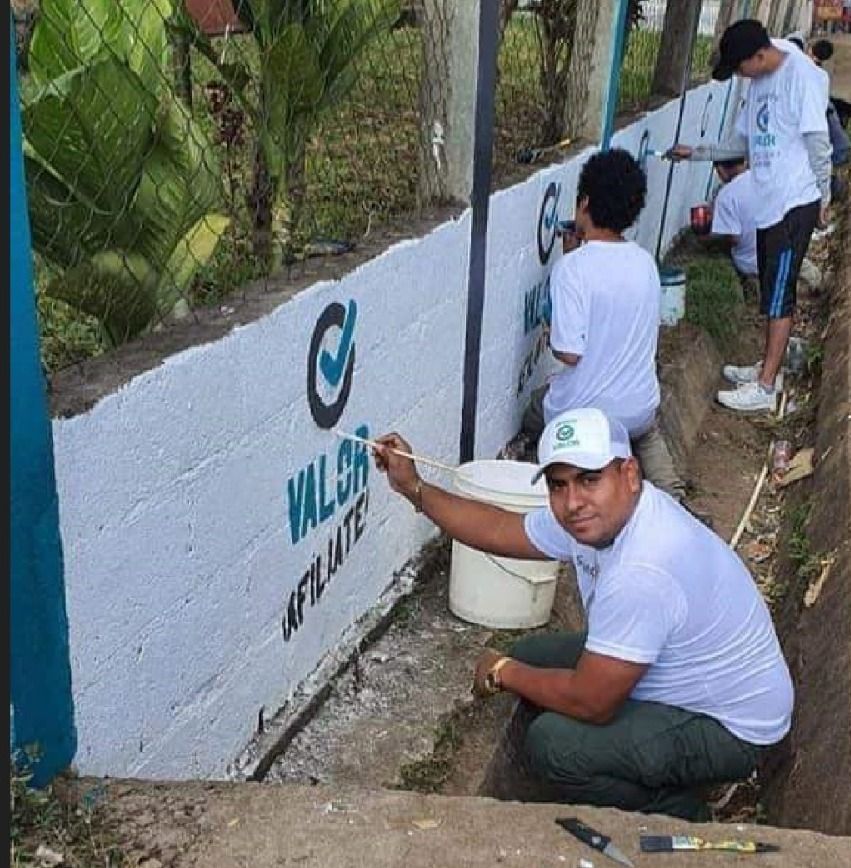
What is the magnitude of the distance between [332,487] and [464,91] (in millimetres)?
1645

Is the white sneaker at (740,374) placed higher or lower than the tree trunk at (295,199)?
lower

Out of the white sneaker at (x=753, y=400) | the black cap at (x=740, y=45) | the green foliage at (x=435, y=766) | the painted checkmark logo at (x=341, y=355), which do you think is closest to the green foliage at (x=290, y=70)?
the painted checkmark logo at (x=341, y=355)

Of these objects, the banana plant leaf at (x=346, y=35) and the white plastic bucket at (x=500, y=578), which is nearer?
the banana plant leaf at (x=346, y=35)

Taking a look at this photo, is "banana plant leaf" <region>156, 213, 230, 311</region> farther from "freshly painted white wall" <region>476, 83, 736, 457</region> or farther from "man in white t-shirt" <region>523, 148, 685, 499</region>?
"man in white t-shirt" <region>523, 148, 685, 499</region>

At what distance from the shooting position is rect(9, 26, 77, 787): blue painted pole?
7.24ft

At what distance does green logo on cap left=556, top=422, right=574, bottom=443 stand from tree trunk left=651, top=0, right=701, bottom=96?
6.20m

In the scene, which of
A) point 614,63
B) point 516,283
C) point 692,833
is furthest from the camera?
point 614,63

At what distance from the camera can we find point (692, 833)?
2.54 metres

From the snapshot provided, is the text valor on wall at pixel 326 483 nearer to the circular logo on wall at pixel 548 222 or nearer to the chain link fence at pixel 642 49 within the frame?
the circular logo on wall at pixel 548 222

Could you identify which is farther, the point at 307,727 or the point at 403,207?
the point at 403,207

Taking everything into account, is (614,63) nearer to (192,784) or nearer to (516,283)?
(516,283)

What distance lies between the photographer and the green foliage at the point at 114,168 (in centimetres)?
260

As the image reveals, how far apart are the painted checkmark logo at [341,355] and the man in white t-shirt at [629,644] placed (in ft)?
0.81

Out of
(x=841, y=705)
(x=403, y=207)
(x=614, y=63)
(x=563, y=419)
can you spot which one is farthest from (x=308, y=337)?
(x=614, y=63)
